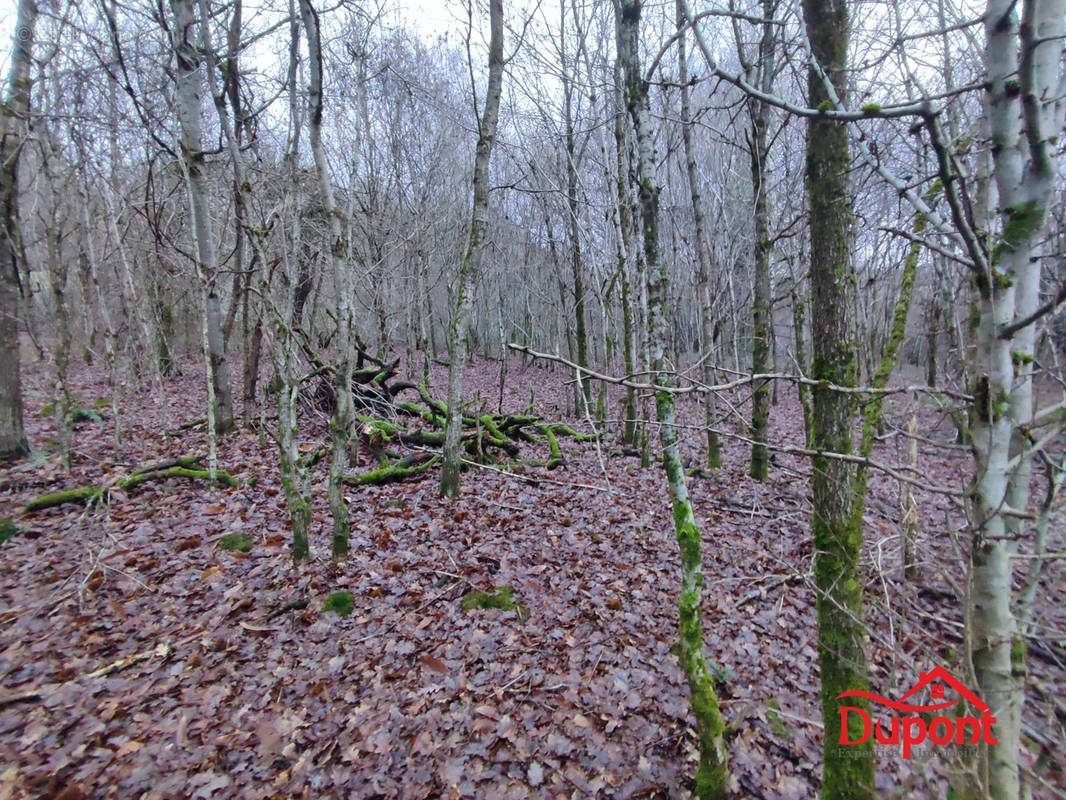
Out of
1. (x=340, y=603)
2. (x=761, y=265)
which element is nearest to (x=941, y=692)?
(x=340, y=603)

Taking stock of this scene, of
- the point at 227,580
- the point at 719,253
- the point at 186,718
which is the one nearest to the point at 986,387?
the point at 186,718

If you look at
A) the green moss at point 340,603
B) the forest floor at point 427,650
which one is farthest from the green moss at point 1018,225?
the green moss at point 340,603

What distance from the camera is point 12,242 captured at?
6492mm

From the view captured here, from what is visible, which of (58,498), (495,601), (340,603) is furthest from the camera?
(58,498)

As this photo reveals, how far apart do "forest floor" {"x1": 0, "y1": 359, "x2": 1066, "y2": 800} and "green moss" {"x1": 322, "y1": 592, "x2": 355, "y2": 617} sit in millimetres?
80

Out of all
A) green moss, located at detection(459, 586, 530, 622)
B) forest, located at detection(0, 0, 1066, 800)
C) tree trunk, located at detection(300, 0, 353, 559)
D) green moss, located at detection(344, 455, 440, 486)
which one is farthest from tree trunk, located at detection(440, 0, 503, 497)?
green moss, located at detection(459, 586, 530, 622)

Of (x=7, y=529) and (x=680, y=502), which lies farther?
(x=7, y=529)

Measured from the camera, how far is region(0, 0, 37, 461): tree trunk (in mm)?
6500

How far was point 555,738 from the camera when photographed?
11.1ft

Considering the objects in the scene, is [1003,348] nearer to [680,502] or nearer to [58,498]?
[680,502]

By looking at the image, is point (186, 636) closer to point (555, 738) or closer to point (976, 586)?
point (555, 738)

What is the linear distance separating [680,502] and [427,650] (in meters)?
2.47

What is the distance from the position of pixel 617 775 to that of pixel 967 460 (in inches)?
103

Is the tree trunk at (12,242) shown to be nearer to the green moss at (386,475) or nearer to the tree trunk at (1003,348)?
the green moss at (386,475)
